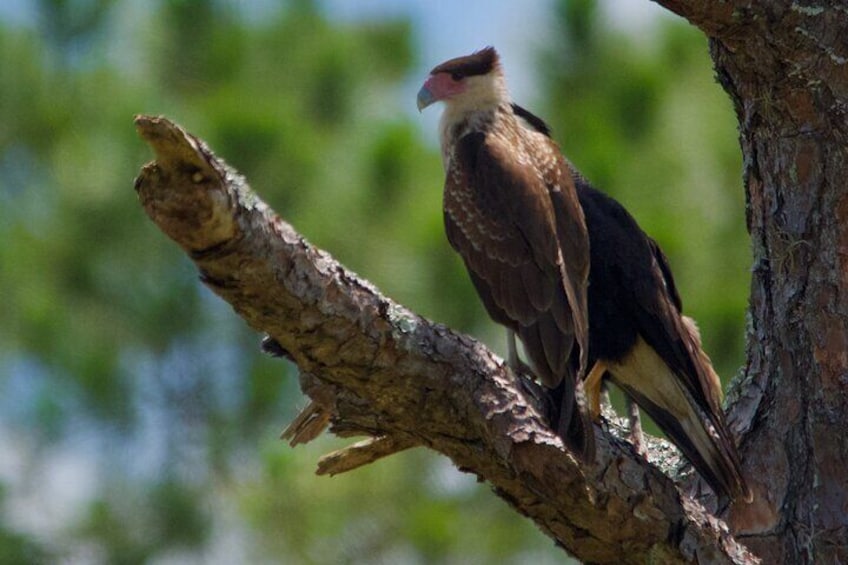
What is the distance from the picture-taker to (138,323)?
9336mm

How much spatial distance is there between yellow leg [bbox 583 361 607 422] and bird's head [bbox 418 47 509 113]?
3.20 ft

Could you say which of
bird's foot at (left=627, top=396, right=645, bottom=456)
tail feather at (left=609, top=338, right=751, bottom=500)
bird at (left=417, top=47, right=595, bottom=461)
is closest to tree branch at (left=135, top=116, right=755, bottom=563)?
bird at (left=417, top=47, right=595, bottom=461)

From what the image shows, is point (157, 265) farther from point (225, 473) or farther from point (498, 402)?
point (498, 402)

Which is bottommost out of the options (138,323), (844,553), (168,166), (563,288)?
(844,553)

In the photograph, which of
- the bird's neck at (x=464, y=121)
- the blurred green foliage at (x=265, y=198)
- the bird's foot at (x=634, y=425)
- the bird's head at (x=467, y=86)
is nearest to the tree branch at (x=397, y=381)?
the bird's foot at (x=634, y=425)

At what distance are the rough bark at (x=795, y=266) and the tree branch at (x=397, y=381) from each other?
1.21ft

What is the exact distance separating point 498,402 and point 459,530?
5.26m

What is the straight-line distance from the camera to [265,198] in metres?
8.89

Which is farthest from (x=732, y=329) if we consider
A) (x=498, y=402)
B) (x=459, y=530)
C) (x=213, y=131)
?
(x=498, y=402)

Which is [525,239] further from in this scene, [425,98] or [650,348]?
[425,98]

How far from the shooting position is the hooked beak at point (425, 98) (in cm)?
515

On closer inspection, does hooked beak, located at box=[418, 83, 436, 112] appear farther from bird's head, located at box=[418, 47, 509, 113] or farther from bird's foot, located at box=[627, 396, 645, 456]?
bird's foot, located at box=[627, 396, 645, 456]

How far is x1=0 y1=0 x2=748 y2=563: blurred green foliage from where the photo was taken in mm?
8320

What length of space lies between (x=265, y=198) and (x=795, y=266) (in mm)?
5177
